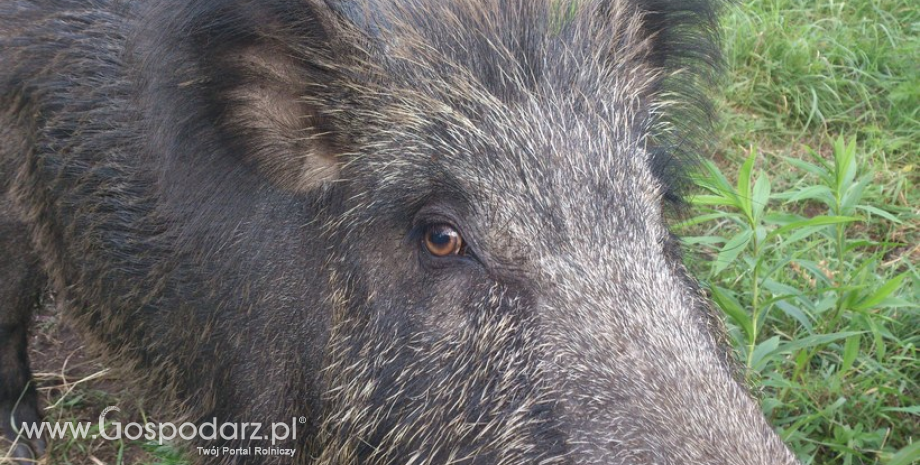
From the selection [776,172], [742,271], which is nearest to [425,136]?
[742,271]

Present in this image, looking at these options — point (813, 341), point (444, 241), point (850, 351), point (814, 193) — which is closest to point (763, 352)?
point (813, 341)

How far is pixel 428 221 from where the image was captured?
8.39 ft

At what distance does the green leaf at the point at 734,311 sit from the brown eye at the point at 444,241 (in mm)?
1560

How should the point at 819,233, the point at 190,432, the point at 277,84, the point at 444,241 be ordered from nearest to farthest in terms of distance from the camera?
the point at 444,241 < the point at 277,84 < the point at 190,432 < the point at 819,233

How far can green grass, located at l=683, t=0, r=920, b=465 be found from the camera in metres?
3.78

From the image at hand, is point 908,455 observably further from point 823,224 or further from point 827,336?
point 823,224

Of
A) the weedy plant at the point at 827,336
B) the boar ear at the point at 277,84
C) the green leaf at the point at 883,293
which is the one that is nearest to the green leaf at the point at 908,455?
the weedy plant at the point at 827,336

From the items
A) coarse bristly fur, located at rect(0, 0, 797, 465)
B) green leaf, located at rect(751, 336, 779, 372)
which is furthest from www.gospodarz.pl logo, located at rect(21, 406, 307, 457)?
green leaf, located at rect(751, 336, 779, 372)

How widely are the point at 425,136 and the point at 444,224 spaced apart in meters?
0.25

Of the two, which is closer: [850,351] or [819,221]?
[819,221]

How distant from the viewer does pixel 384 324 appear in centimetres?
264

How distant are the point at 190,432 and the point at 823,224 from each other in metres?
2.49

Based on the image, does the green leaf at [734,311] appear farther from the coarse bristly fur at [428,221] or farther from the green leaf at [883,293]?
the coarse bristly fur at [428,221]

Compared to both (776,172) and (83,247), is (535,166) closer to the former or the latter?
(83,247)
